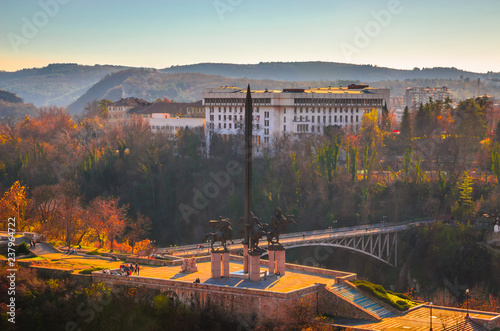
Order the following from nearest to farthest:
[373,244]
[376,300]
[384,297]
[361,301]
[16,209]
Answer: [361,301] → [376,300] → [384,297] → [16,209] → [373,244]

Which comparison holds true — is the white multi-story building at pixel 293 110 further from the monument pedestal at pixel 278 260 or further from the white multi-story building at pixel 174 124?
the monument pedestal at pixel 278 260

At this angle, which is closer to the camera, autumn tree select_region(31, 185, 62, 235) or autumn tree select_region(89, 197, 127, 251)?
autumn tree select_region(31, 185, 62, 235)

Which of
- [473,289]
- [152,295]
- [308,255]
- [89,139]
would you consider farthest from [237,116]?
[152,295]

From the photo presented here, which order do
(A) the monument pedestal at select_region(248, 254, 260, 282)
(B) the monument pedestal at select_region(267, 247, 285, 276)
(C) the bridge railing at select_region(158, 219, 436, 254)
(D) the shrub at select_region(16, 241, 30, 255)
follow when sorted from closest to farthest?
(A) the monument pedestal at select_region(248, 254, 260, 282), (B) the monument pedestal at select_region(267, 247, 285, 276), (D) the shrub at select_region(16, 241, 30, 255), (C) the bridge railing at select_region(158, 219, 436, 254)

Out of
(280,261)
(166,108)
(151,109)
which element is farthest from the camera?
(151,109)

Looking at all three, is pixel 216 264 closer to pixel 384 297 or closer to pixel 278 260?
pixel 278 260

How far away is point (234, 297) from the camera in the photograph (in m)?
51.2

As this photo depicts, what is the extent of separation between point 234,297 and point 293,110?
72.7 meters

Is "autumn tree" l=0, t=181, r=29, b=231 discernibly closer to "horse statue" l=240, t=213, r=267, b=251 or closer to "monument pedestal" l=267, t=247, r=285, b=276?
"horse statue" l=240, t=213, r=267, b=251

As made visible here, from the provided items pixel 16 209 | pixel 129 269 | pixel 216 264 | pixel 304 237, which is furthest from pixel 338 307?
pixel 16 209

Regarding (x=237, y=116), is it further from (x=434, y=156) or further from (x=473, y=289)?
(x=473, y=289)

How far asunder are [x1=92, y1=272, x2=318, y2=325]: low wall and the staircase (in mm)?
2063

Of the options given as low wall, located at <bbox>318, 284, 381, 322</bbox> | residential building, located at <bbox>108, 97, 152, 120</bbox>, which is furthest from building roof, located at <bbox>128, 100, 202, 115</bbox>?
low wall, located at <bbox>318, 284, 381, 322</bbox>
